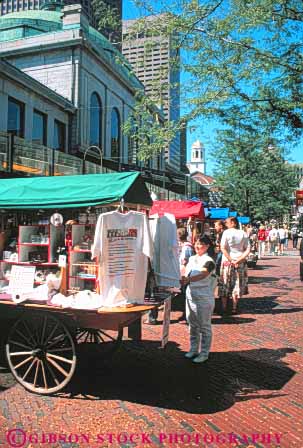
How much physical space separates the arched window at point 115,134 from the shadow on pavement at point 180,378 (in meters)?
30.9

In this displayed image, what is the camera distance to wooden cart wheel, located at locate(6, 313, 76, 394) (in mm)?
4676

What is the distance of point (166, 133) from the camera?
13.2 m

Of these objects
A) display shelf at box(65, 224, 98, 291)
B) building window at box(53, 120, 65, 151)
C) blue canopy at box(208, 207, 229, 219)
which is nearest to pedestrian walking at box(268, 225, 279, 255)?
blue canopy at box(208, 207, 229, 219)

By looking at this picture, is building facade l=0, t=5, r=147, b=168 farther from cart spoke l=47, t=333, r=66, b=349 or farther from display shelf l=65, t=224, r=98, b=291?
cart spoke l=47, t=333, r=66, b=349

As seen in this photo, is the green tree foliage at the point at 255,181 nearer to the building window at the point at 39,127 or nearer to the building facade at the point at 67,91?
the building facade at the point at 67,91

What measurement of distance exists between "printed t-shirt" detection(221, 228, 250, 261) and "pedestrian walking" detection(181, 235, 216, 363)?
10.2 ft

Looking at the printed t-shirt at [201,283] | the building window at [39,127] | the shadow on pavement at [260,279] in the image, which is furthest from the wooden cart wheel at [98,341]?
the building window at [39,127]

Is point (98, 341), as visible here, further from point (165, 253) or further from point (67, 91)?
point (67, 91)

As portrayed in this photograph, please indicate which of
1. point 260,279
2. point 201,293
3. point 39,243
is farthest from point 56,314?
point 260,279

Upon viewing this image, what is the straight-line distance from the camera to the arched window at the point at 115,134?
1407 inches

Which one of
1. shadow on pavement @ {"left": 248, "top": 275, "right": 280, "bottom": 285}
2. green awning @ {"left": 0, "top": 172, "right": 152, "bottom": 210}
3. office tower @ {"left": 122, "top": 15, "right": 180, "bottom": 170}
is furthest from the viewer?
shadow on pavement @ {"left": 248, "top": 275, "right": 280, "bottom": 285}

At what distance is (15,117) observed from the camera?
2423 cm

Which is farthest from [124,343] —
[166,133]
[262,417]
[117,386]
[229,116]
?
[229,116]

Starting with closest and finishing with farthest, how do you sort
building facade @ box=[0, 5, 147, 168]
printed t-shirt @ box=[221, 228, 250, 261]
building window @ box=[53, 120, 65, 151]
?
printed t-shirt @ box=[221, 228, 250, 261], building window @ box=[53, 120, 65, 151], building facade @ box=[0, 5, 147, 168]
